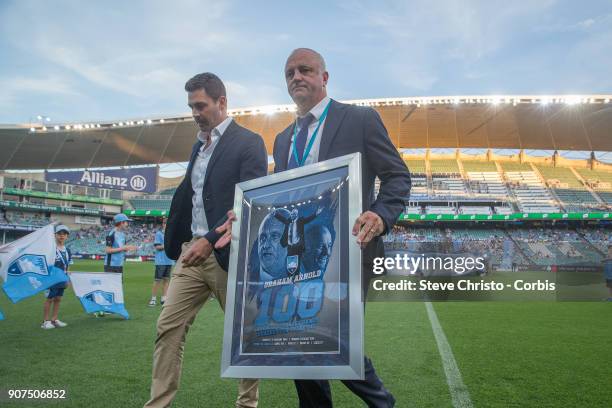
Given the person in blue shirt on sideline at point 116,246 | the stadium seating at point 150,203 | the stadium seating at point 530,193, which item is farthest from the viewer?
the stadium seating at point 150,203

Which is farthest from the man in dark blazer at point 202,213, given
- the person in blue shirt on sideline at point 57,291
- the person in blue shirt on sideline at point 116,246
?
the person in blue shirt on sideline at point 116,246

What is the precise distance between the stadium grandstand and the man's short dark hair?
2462 centimetres

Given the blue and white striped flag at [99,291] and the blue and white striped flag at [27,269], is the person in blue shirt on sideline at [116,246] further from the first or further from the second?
the blue and white striped flag at [27,269]

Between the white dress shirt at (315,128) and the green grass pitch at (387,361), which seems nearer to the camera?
the white dress shirt at (315,128)

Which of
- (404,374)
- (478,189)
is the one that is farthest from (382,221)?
(478,189)

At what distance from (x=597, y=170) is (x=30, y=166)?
49459mm

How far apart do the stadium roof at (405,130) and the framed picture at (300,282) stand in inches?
1088

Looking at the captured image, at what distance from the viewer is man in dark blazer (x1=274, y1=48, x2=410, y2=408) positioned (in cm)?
185

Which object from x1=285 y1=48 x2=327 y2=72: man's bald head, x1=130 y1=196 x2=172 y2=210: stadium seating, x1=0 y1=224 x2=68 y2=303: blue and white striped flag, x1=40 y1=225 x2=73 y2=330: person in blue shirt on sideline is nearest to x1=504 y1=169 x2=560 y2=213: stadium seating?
x1=130 y1=196 x2=172 y2=210: stadium seating

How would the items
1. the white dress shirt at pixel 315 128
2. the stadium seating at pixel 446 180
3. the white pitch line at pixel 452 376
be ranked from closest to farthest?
the white dress shirt at pixel 315 128 → the white pitch line at pixel 452 376 → the stadium seating at pixel 446 180

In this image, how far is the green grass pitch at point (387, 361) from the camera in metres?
3.28

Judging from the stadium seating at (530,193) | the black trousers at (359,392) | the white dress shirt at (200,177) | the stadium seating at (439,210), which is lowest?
the black trousers at (359,392)

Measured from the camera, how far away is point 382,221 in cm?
167

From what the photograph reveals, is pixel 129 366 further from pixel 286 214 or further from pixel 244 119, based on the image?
pixel 244 119
